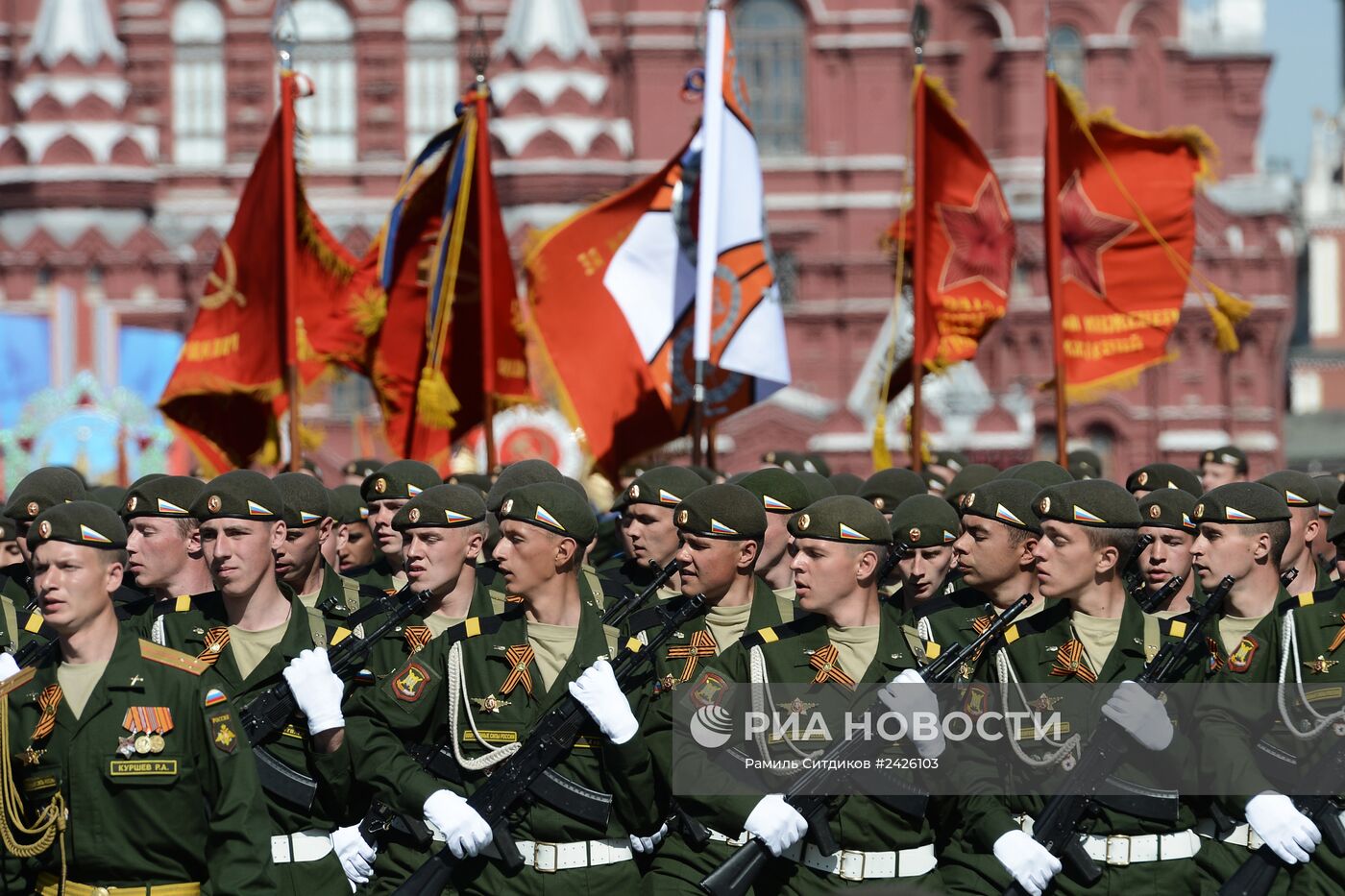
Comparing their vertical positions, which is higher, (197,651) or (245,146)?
(245,146)

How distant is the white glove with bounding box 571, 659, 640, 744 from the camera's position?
6.56m

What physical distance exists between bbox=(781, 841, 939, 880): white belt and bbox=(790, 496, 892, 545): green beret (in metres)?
0.99

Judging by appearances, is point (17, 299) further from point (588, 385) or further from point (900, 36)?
point (588, 385)

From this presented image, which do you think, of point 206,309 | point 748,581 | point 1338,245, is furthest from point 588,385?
point 1338,245

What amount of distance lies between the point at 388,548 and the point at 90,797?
160 inches

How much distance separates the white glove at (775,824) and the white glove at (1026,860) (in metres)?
0.62

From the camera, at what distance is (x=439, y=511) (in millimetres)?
7855

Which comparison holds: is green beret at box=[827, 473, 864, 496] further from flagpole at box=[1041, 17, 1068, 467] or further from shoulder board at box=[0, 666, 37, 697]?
shoulder board at box=[0, 666, 37, 697]

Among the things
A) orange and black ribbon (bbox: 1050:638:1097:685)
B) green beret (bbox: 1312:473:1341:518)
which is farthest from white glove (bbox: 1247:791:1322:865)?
green beret (bbox: 1312:473:1341:518)

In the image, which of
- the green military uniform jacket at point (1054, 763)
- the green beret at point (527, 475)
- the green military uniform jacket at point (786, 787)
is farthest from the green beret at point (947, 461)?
the green military uniform jacket at point (786, 787)

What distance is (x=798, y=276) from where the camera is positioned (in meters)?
35.8

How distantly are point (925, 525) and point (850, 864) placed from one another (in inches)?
99.8

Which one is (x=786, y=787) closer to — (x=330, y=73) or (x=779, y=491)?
(x=779, y=491)

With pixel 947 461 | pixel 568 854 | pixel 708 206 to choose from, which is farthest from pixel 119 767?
pixel 947 461
